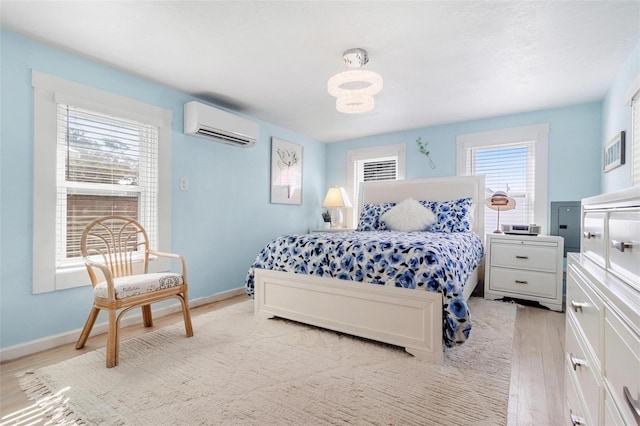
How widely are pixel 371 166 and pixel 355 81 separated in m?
2.73

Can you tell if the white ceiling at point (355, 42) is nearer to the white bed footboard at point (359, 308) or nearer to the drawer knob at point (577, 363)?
the white bed footboard at point (359, 308)

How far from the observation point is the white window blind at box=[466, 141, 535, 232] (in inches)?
144

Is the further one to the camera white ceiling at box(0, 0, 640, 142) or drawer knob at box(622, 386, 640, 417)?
white ceiling at box(0, 0, 640, 142)

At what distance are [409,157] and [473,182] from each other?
3.32ft

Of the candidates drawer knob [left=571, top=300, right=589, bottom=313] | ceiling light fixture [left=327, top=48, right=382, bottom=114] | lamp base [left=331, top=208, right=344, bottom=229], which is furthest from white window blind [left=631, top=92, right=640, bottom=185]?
lamp base [left=331, top=208, right=344, bottom=229]

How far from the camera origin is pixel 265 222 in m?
4.11

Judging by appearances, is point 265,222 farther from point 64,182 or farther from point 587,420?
point 587,420

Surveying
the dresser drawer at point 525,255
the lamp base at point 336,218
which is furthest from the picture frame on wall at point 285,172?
the dresser drawer at point 525,255

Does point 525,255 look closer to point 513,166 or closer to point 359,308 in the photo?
point 513,166

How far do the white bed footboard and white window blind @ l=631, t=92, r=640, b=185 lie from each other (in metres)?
1.72

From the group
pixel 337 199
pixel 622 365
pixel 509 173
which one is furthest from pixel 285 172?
pixel 622 365

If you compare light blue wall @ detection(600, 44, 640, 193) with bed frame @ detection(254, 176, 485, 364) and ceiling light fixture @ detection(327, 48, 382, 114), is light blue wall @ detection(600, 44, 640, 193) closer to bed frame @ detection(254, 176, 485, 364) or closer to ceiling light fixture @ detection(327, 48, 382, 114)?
ceiling light fixture @ detection(327, 48, 382, 114)

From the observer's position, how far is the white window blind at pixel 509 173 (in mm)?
3666

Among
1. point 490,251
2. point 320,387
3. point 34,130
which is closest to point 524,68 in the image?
point 490,251
